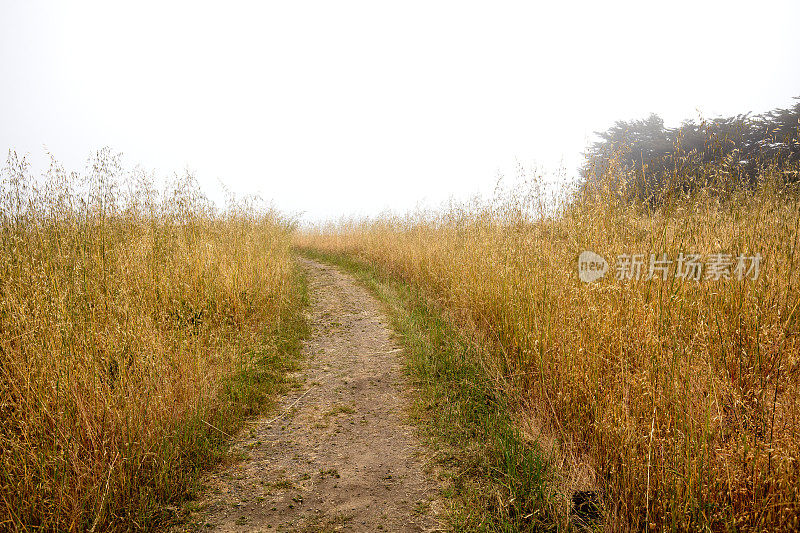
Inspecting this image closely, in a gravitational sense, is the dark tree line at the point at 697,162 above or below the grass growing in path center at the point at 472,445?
above

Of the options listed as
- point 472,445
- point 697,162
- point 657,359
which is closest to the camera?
point 657,359

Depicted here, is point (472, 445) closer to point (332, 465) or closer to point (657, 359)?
point (332, 465)

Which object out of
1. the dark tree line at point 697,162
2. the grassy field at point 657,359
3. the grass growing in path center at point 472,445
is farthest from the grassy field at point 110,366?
the dark tree line at point 697,162

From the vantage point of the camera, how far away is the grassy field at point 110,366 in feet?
6.57

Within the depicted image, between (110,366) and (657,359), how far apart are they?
3592mm

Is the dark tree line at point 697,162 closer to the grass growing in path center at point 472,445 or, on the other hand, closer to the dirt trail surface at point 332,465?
the grass growing in path center at point 472,445

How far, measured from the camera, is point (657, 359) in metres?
1.98

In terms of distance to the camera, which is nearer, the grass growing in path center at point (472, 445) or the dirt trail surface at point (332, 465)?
the grass growing in path center at point (472, 445)

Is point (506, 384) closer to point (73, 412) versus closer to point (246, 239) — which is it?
point (73, 412)

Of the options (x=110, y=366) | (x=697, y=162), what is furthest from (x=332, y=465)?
(x=697, y=162)

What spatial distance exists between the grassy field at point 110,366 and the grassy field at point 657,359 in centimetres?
209

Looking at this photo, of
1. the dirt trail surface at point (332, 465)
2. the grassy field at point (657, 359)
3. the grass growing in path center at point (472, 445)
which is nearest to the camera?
the grassy field at point (657, 359)

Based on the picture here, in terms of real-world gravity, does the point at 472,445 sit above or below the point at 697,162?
below

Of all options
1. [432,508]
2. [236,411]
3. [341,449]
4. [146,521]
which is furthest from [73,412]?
[432,508]
